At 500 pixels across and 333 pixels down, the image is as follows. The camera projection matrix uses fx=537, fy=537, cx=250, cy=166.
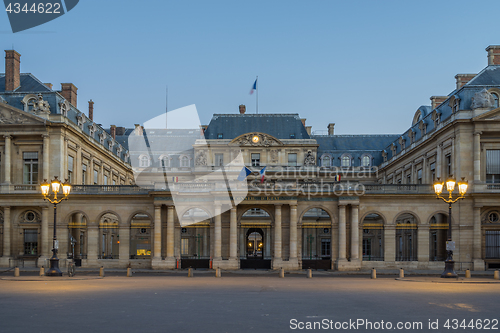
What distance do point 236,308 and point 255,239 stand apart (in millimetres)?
61884

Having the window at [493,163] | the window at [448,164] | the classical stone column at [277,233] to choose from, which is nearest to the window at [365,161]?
the window at [448,164]

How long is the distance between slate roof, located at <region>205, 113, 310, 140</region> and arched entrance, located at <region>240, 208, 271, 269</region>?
10.8 meters

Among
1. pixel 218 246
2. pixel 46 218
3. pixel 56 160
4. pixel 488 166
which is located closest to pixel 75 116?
pixel 56 160

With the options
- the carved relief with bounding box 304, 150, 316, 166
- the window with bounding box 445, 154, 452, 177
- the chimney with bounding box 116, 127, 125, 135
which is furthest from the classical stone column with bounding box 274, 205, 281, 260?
the chimney with bounding box 116, 127, 125, 135

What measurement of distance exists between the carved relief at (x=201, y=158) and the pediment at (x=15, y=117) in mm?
24513

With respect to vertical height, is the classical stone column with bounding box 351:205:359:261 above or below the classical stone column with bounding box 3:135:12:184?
below

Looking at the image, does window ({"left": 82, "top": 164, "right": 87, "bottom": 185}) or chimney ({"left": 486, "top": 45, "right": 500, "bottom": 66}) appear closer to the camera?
chimney ({"left": 486, "top": 45, "right": 500, "bottom": 66})

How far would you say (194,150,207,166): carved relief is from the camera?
70188 millimetres

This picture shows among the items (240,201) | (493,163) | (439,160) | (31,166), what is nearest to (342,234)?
(240,201)

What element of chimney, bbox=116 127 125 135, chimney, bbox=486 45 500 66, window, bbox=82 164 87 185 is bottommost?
Result: window, bbox=82 164 87 185

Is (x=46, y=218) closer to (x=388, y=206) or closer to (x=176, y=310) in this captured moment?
(x=388, y=206)

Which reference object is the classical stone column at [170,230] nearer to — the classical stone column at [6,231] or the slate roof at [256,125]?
the classical stone column at [6,231]

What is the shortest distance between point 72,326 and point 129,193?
111 feet

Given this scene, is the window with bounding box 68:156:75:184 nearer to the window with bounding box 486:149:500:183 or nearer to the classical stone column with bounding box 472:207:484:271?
the classical stone column with bounding box 472:207:484:271
